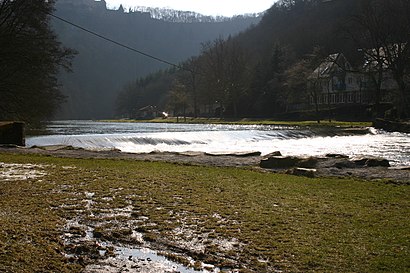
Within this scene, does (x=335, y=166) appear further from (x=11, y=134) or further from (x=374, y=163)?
(x=11, y=134)

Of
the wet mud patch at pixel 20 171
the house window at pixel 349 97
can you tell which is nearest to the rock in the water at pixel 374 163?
the wet mud patch at pixel 20 171

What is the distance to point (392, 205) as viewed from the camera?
8391 millimetres

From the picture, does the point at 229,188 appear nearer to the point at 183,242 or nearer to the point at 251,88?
the point at 183,242

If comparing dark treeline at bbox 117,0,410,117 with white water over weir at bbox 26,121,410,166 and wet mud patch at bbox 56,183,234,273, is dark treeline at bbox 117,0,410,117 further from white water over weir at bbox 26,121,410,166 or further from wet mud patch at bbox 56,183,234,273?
wet mud patch at bbox 56,183,234,273

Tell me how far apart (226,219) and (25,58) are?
15492 millimetres

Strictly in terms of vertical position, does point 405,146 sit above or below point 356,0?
below

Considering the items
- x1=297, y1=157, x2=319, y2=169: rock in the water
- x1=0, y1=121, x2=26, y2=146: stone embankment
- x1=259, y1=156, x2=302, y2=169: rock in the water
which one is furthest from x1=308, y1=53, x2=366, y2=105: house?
x1=259, y1=156, x2=302, y2=169: rock in the water

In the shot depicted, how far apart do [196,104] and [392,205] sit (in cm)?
9159

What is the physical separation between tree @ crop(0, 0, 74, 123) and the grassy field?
9724 millimetres

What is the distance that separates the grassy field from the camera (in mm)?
5289

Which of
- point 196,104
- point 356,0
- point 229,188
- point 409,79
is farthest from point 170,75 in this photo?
point 229,188

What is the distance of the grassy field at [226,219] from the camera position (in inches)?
208

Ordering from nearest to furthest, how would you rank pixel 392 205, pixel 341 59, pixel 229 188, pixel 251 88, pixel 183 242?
pixel 183 242 → pixel 392 205 → pixel 229 188 → pixel 341 59 → pixel 251 88

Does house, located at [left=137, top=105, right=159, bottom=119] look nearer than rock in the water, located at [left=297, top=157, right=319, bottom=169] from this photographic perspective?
No
